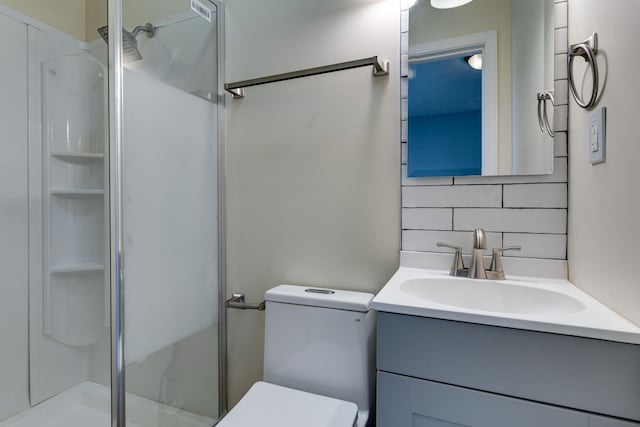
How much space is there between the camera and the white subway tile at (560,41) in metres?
1.04

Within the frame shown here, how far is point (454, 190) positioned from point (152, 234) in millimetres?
1107

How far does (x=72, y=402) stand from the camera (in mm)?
1536

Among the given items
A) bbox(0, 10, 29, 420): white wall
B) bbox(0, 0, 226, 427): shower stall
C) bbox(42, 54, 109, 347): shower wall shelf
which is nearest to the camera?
bbox(0, 0, 226, 427): shower stall

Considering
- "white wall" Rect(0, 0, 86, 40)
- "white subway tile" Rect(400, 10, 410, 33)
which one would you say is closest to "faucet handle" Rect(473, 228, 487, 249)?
"white subway tile" Rect(400, 10, 410, 33)

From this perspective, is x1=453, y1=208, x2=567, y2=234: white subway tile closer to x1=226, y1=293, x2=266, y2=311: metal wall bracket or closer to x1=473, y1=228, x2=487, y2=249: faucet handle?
x1=473, y1=228, x2=487, y2=249: faucet handle

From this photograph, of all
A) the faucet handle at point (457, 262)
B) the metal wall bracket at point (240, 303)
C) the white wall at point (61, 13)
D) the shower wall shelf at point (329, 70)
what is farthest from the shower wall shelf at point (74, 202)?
the faucet handle at point (457, 262)

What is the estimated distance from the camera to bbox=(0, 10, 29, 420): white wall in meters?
1.40

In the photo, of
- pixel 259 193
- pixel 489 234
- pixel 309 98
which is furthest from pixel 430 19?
pixel 259 193

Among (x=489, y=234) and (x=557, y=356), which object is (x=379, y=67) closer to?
(x=489, y=234)

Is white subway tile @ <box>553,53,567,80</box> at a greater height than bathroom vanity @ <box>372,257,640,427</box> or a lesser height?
greater

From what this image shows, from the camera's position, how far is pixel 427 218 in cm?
118

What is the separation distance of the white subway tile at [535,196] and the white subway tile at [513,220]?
19 mm

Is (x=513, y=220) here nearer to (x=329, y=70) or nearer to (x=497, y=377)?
(x=497, y=377)

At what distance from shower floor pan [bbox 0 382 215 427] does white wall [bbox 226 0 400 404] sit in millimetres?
258
